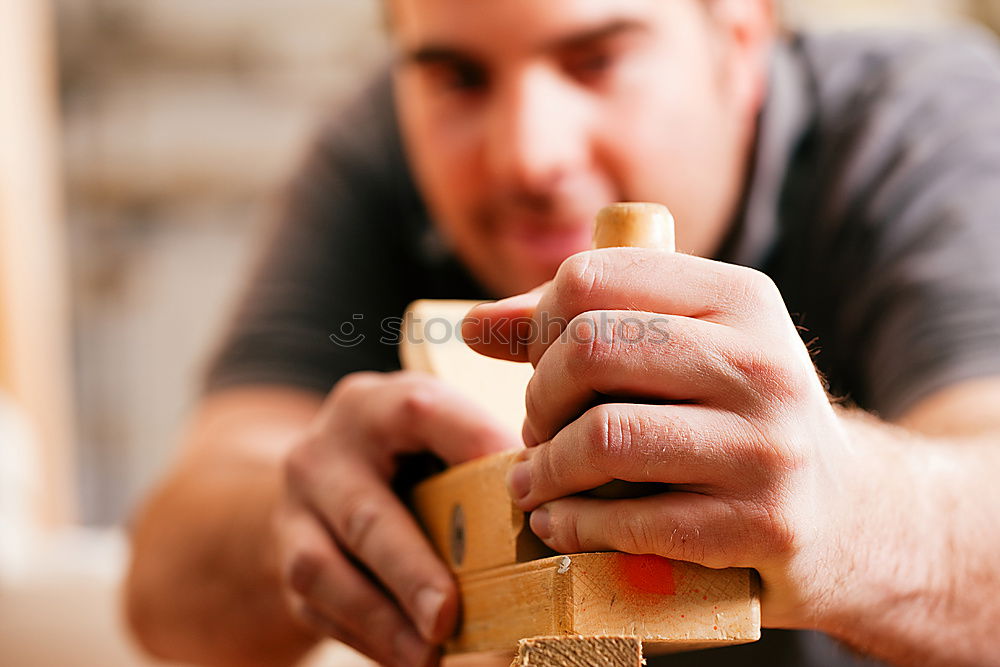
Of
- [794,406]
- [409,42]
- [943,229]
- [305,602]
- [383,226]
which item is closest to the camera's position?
[794,406]

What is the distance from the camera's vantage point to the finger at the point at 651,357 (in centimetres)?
38

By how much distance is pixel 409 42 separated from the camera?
3.29ft

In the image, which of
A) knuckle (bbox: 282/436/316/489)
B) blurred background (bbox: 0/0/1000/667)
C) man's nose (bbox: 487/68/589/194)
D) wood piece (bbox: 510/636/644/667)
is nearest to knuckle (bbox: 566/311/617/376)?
wood piece (bbox: 510/636/644/667)

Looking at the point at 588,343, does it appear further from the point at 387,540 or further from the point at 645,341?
the point at 387,540

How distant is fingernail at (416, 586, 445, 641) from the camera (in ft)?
1.75

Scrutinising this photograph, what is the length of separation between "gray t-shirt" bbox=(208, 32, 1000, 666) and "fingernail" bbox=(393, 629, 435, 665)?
0.19m

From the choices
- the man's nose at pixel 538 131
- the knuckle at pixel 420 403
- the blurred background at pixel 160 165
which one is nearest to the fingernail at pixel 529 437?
the knuckle at pixel 420 403

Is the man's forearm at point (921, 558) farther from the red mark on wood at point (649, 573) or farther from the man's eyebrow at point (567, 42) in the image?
the man's eyebrow at point (567, 42)

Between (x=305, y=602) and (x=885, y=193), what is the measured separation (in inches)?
25.4

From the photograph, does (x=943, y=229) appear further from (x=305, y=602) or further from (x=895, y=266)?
(x=305, y=602)

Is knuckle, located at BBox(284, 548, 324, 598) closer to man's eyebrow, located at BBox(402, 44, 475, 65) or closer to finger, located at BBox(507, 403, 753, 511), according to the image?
finger, located at BBox(507, 403, 753, 511)

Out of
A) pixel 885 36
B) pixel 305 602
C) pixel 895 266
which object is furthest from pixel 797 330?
pixel 885 36

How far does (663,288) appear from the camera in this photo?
1.28 ft

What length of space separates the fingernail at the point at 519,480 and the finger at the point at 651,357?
0.18ft
